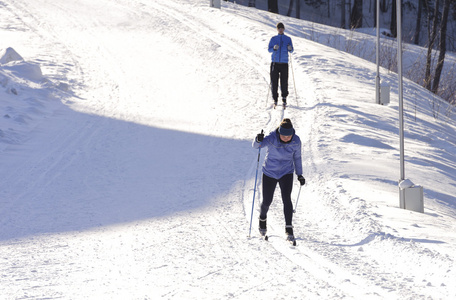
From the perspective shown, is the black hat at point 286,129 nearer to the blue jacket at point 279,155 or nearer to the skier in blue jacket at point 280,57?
the blue jacket at point 279,155

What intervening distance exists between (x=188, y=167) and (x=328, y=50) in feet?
37.6

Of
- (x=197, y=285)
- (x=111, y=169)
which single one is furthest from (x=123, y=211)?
(x=197, y=285)

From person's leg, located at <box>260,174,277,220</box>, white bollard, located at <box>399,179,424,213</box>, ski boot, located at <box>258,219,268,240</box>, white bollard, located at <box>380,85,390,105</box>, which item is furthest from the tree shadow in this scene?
white bollard, located at <box>380,85,390,105</box>

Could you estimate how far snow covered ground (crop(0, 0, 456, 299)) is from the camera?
6.91m

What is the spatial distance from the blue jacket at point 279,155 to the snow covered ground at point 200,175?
3.23 feet

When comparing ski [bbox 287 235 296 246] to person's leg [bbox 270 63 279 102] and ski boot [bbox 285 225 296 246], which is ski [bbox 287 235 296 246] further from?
person's leg [bbox 270 63 279 102]

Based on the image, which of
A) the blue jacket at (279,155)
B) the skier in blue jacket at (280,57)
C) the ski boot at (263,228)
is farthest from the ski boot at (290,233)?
the skier in blue jacket at (280,57)

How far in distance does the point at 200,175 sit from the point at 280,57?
4475 millimetres

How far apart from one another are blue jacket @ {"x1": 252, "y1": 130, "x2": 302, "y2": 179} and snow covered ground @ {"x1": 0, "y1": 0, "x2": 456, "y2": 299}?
98 cm

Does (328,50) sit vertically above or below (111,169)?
above

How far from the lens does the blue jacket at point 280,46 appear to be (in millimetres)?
13945

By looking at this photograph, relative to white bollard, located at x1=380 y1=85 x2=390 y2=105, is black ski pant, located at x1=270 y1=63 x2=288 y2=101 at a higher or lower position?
higher

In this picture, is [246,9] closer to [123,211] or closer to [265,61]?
[265,61]

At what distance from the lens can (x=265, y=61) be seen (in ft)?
63.4
